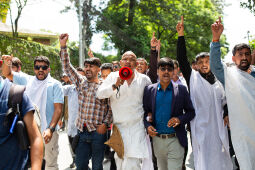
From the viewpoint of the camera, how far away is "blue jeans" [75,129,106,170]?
4.20 m

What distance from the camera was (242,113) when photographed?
144 inches

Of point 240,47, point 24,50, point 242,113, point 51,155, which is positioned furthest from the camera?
point 24,50

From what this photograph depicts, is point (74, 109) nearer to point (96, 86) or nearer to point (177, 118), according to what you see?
point (96, 86)

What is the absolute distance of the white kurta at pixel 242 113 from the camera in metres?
3.57

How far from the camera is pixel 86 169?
421 centimetres

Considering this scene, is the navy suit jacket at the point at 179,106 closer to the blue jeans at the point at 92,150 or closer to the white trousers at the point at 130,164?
the white trousers at the point at 130,164

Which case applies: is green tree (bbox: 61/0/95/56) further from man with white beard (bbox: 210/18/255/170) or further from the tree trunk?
man with white beard (bbox: 210/18/255/170)

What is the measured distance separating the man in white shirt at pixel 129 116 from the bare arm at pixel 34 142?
6.24ft

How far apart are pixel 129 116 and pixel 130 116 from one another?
0.05ft

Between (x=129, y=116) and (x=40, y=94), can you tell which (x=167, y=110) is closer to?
(x=129, y=116)

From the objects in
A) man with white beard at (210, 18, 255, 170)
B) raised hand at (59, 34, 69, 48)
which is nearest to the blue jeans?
raised hand at (59, 34, 69, 48)

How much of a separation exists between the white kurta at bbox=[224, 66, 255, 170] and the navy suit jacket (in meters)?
0.56

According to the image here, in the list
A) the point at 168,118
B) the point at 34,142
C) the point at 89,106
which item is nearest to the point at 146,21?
the point at 89,106

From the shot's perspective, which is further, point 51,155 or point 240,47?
point 51,155
